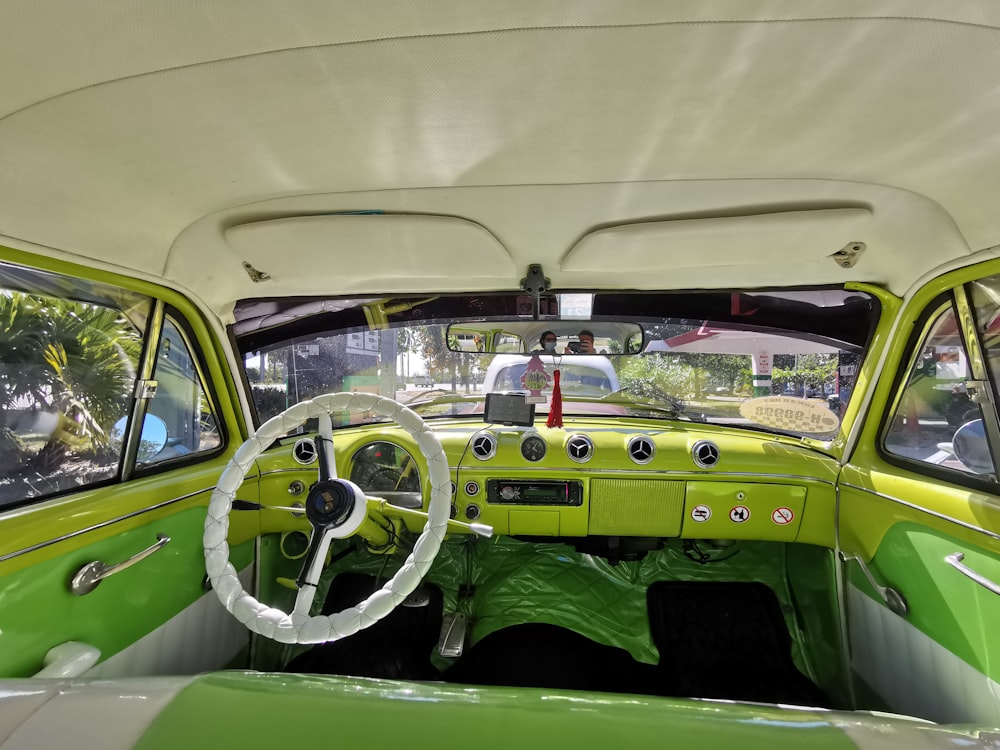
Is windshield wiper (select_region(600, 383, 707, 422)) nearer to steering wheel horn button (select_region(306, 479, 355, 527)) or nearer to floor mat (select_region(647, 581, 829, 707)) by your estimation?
floor mat (select_region(647, 581, 829, 707))

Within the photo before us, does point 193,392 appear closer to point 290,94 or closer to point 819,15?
point 290,94

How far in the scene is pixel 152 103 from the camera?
1.04 m

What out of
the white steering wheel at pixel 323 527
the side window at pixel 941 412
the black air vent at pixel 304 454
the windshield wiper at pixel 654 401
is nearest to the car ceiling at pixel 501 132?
the side window at pixel 941 412

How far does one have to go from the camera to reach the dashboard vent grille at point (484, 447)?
7.77 ft

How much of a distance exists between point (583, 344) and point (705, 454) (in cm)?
76

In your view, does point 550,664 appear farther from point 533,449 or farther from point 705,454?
point 705,454

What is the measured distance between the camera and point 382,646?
2.37 meters

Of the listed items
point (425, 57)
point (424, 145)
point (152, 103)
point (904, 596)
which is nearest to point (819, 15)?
point (425, 57)

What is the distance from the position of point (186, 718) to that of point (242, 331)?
205 centimetres

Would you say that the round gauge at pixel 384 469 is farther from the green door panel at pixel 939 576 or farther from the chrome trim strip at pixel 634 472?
the green door panel at pixel 939 576

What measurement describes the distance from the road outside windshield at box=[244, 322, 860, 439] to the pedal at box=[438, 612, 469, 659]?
102 centimetres

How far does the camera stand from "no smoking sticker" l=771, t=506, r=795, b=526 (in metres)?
2.26

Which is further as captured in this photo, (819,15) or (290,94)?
(290,94)

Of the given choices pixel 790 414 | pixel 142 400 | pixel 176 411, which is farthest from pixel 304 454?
pixel 790 414
